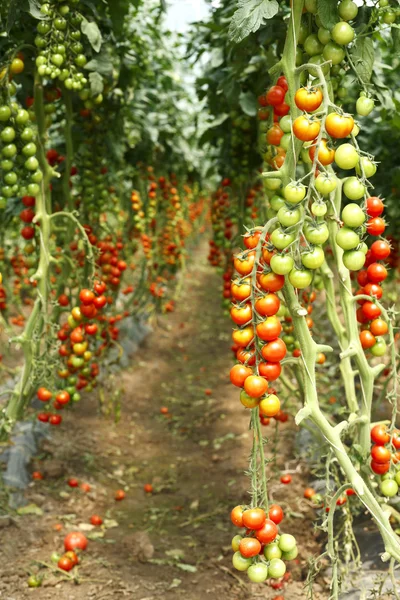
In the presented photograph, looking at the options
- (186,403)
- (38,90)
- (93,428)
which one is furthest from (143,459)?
(38,90)

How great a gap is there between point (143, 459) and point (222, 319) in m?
3.97

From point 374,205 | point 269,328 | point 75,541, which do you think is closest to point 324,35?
point 374,205

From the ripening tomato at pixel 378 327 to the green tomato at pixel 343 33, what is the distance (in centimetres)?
79

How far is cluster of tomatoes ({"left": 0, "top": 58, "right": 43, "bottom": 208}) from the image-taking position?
209 cm

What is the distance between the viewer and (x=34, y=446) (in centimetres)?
359

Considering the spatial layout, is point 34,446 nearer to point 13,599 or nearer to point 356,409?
point 13,599

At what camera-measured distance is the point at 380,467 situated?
1690 millimetres

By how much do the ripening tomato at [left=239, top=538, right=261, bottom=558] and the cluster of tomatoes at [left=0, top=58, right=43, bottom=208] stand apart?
1480mm

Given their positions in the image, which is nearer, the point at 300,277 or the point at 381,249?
the point at 300,277

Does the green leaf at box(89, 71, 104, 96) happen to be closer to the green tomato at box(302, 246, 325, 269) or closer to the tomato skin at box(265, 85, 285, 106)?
the tomato skin at box(265, 85, 285, 106)

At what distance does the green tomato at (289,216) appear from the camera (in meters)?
1.32

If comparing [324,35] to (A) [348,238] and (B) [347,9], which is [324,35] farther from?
(A) [348,238]

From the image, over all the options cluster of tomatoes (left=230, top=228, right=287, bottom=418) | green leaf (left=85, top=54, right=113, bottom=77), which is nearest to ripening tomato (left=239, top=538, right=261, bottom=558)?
cluster of tomatoes (left=230, top=228, right=287, bottom=418)

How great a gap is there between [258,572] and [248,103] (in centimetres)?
204
